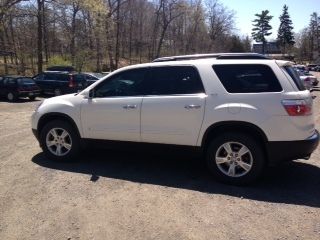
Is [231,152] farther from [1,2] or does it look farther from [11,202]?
[1,2]

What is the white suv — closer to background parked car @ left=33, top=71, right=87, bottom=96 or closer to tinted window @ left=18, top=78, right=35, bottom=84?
tinted window @ left=18, top=78, right=35, bottom=84

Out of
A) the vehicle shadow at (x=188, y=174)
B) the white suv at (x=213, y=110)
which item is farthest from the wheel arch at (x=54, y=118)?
the vehicle shadow at (x=188, y=174)

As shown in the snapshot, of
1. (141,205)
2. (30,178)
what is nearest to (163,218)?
(141,205)

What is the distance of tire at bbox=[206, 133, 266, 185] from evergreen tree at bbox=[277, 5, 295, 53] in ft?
408

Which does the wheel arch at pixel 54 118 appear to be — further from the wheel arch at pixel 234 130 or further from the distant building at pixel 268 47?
the distant building at pixel 268 47

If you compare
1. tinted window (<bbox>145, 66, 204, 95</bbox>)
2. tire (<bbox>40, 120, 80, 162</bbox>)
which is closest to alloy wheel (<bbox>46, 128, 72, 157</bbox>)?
tire (<bbox>40, 120, 80, 162</bbox>)

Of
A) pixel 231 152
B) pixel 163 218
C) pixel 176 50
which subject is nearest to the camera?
pixel 163 218

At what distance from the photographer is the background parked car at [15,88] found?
2216 cm

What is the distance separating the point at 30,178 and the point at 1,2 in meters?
26.6

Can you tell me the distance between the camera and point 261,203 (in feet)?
17.8

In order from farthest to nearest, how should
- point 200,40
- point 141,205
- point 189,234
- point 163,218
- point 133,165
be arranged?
point 200,40 < point 133,165 < point 141,205 < point 163,218 < point 189,234

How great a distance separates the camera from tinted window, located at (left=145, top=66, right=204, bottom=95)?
Result: 643 cm

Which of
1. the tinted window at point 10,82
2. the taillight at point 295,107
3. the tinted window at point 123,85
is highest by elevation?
the tinted window at point 123,85

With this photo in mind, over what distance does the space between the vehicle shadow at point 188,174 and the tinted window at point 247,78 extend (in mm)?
1227
